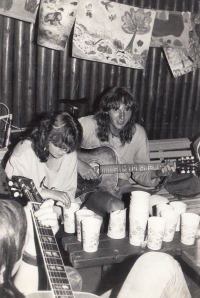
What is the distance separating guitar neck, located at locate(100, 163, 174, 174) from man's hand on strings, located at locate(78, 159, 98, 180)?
0.15 meters

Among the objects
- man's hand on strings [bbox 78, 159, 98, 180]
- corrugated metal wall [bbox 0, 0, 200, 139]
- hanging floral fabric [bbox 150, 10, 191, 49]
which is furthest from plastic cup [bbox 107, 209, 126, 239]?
hanging floral fabric [bbox 150, 10, 191, 49]

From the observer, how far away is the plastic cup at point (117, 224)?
259cm

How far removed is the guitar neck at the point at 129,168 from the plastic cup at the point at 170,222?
1329 millimetres

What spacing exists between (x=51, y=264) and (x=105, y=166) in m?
2.22

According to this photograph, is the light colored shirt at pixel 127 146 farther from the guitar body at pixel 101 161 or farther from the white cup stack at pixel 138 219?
the white cup stack at pixel 138 219

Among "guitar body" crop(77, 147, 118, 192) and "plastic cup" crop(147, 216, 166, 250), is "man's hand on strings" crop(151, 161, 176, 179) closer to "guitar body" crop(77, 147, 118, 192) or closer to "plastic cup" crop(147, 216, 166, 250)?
"guitar body" crop(77, 147, 118, 192)

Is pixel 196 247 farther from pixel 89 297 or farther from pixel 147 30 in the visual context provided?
pixel 147 30

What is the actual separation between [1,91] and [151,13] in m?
2.06

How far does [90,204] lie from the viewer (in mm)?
3539

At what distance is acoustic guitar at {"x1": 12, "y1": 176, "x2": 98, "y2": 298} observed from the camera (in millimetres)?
1598

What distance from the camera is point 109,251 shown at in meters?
2.50

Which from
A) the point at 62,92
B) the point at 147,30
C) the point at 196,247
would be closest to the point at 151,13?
the point at 147,30

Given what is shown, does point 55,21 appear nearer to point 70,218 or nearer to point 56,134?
point 56,134

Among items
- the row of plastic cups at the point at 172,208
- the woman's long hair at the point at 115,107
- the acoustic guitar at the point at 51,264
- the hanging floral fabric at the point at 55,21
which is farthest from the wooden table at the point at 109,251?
the hanging floral fabric at the point at 55,21
